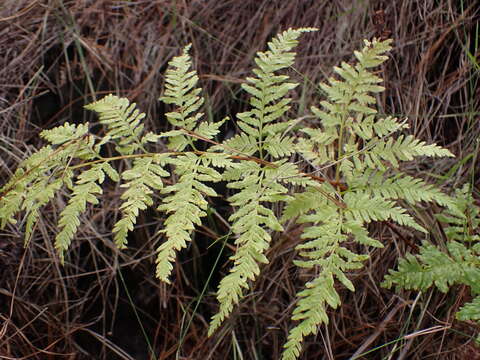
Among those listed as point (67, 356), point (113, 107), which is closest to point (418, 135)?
point (113, 107)

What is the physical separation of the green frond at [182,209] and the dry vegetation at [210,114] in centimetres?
71

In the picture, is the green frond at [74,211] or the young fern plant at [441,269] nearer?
the green frond at [74,211]

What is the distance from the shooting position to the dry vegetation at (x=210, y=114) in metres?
2.30

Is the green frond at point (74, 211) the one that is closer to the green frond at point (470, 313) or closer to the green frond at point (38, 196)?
the green frond at point (38, 196)

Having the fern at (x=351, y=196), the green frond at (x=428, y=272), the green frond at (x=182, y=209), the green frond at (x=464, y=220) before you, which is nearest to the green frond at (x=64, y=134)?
the green frond at (x=182, y=209)

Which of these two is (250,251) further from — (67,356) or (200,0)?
(200,0)

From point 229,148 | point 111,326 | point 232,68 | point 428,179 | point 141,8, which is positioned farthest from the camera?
point 141,8

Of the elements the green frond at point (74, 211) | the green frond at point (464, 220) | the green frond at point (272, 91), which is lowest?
the green frond at point (464, 220)

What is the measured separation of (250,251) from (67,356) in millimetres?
1468

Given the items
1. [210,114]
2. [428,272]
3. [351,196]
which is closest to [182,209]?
[351,196]

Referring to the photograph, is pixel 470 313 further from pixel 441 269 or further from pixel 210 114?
pixel 210 114

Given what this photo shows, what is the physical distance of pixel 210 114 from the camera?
8.67 ft

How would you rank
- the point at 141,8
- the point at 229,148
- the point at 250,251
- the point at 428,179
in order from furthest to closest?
the point at 141,8
the point at 428,179
the point at 229,148
the point at 250,251

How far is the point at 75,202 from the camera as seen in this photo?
1719mm
